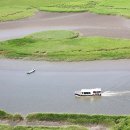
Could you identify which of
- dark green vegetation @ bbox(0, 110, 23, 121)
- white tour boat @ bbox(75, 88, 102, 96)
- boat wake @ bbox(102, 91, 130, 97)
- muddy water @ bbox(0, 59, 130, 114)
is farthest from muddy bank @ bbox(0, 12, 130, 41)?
dark green vegetation @ bbox(0, 110, 23, 121)

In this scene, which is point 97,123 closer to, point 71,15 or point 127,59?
point 127,59

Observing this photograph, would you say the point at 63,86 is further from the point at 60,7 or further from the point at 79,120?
the point at 60,7

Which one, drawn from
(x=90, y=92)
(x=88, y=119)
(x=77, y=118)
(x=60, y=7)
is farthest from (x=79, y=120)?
(x=60, y=7)

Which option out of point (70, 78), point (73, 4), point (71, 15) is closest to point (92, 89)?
point (70, 78)

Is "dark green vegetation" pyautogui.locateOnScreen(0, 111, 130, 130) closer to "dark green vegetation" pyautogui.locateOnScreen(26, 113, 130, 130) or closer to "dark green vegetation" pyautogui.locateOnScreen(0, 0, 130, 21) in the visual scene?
"dark green vegetation" pyautogui.locateOnScreen(26, 113, 130, 130)

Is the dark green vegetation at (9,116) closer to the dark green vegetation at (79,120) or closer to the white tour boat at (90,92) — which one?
the dark green vegetation at (79,120)

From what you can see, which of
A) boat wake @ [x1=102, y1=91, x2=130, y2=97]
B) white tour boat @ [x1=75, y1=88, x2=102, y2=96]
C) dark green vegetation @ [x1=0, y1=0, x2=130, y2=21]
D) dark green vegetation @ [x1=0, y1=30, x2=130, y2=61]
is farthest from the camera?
dark green vegetation @ [x1=0, y1=0, x2=130, y2=21]
